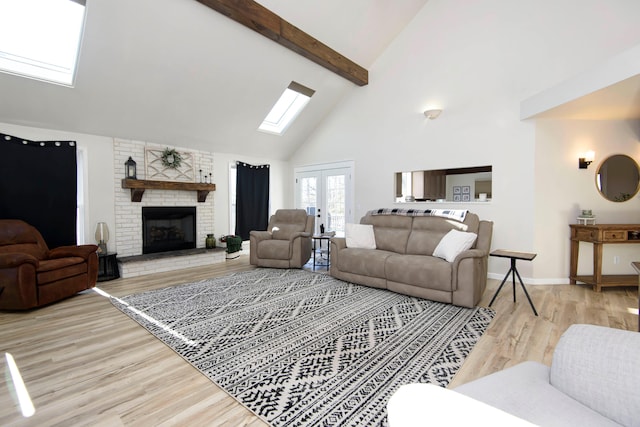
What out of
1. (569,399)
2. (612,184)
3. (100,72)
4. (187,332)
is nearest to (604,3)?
(612,184)

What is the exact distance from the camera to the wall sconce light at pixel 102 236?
453 cm

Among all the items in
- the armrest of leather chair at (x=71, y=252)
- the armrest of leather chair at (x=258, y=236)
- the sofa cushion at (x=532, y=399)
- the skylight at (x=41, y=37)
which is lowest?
the sofa cushion at (x=532, y=399)

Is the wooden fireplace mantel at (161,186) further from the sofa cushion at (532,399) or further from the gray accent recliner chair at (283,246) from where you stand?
the sofa cushion at (532,399)

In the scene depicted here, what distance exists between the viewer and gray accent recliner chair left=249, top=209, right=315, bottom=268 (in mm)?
4862

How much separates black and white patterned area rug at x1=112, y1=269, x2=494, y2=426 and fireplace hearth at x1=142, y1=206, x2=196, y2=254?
178cm

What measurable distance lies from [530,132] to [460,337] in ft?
10.2

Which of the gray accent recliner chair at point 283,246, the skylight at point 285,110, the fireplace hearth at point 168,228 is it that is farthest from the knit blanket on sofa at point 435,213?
the fireplace hearth at point 168,228

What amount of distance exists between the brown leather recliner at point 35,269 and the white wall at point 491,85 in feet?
14.9

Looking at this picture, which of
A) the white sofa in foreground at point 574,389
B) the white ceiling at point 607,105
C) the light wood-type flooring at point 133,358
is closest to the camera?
the white sofa in foreground at point 574,389

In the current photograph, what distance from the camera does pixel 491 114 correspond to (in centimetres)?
434

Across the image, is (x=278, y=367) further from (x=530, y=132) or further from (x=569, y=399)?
(x=530, y=132)

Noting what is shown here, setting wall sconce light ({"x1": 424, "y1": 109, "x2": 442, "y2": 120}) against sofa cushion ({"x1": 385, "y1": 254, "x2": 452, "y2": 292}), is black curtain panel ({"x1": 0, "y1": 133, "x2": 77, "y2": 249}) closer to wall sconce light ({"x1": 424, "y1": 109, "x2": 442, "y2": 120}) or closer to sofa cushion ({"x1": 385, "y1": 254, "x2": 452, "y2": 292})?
sofa cushion ({"x1": 385, "y1": 254, "x2": 452, "y2": 292})

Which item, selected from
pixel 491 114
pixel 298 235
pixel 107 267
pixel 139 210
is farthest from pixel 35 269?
pixel 491 114

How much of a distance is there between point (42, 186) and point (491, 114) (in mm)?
6416
